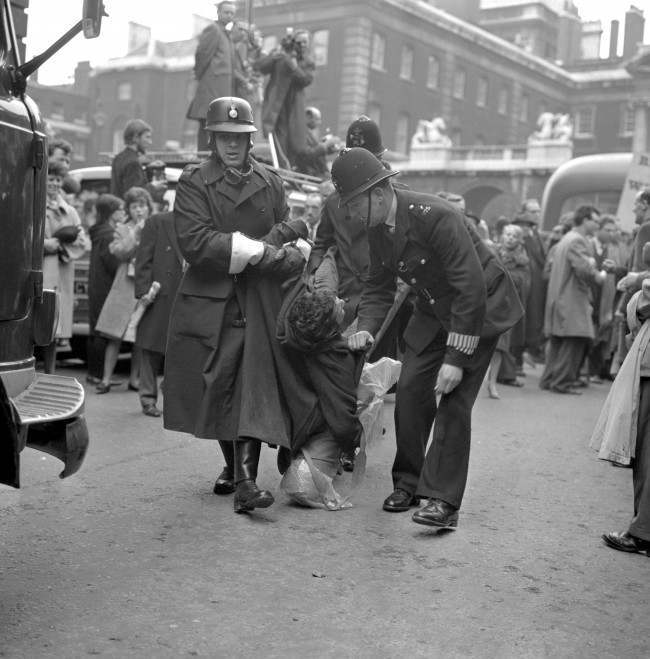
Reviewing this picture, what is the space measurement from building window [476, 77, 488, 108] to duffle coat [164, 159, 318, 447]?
65.2m

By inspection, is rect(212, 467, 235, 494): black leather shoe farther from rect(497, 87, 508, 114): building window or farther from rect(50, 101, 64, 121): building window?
rect(50, 101, 64, 121): building window

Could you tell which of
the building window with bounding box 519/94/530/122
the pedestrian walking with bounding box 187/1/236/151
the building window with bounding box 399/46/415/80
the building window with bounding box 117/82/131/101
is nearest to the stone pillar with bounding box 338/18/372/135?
the building window with bounding box 399/46/415/80

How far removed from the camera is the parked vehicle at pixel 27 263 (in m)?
4.26

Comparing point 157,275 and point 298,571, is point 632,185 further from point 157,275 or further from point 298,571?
point 298,571

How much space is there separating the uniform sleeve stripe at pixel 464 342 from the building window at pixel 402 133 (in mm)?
58884

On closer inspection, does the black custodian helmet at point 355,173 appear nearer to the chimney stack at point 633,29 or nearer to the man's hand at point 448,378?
the man's hand at point 448,378

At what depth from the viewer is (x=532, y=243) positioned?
15.0 m

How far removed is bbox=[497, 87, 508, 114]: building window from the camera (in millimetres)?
71750

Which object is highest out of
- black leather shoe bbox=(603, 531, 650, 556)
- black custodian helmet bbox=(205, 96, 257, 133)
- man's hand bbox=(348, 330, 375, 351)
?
black custodian helmet bbox=(205, 96, 257, 133)

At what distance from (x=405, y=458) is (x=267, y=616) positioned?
6.73 feet

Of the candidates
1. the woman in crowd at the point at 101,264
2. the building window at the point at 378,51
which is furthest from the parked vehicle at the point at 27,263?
the building window at the point at 378,51

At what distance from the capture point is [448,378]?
567 cm

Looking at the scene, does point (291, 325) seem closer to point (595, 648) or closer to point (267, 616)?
point (267, 616)

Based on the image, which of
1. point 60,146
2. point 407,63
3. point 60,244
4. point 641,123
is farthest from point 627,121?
point 60,244
